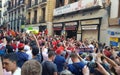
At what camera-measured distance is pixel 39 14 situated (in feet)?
128

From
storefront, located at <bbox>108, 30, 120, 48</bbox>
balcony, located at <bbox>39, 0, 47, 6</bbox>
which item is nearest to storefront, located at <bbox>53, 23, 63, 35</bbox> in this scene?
balcony, located at <bbox>39, 0, 47, 6</bbox>

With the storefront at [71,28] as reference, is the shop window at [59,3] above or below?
above

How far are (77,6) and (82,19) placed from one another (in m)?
1.21

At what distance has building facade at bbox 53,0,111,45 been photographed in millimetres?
23812

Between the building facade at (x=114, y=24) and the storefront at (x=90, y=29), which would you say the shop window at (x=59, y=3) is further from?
the building facade at (x=114, y=24)

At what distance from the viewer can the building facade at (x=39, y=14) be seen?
36.0 meters

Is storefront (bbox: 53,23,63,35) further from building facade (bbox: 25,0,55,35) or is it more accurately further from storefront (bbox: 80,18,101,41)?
storefront (bbox: 80,18,101,41)

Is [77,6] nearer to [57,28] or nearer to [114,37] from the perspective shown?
[57,28]

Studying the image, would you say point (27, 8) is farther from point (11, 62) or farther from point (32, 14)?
point (11, 62)

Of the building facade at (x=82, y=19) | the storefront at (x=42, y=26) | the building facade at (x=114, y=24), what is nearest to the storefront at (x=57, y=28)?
the building facade at (x=82, y=19)

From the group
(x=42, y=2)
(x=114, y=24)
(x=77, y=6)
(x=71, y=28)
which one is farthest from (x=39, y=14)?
(x=114, y=24)

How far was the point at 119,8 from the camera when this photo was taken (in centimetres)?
2191

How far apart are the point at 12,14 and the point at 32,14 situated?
15690mm

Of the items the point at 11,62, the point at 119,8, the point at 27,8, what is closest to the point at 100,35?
the point at 119,8
